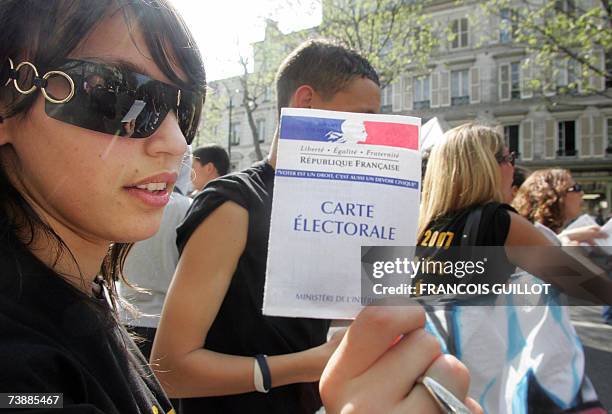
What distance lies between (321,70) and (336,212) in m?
1.13

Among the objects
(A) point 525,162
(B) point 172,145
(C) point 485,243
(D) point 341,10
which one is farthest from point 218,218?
(A) point 525,162

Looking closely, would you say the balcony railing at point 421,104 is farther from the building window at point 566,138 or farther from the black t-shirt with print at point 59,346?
the black t-shirt with print at point 59,346

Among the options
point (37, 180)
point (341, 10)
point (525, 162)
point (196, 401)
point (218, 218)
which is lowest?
point (196, 401)

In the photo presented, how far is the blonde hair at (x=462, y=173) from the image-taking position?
244 cm

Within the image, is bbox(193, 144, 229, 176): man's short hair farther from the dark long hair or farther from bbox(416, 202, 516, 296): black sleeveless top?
the dark long hair

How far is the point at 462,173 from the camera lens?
248 cm

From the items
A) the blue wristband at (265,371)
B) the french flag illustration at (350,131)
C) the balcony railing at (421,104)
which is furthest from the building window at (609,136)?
the french flag illustration at (350,131)

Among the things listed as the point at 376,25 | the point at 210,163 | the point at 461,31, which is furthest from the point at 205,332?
the point at 461,31

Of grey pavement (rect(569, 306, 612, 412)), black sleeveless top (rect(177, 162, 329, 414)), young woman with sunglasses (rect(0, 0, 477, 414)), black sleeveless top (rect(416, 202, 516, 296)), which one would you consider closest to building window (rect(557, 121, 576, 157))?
black sleeveless top (rect(416, 202, 516, 296))

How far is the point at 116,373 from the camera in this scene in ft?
2.69

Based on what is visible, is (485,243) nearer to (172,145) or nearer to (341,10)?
(172,145)

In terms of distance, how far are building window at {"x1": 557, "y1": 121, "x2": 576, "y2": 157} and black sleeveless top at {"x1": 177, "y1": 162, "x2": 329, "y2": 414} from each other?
30.4m

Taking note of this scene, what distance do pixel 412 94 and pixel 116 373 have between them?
3174 centimetres

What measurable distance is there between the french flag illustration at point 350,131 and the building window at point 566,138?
3080 centimetres
